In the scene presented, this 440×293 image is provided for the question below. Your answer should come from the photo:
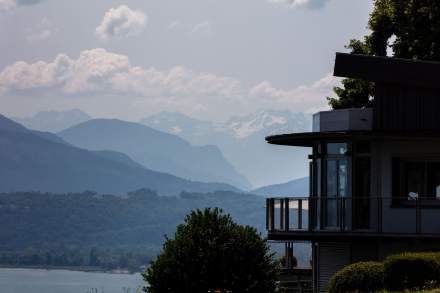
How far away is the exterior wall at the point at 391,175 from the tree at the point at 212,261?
6.63m

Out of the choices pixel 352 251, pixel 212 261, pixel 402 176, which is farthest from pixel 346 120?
pixel 212 261

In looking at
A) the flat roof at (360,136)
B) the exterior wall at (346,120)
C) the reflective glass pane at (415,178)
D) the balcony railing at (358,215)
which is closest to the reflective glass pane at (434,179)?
the reflective glass pane at (415,178)

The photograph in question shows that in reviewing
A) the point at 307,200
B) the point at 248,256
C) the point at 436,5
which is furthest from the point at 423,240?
the point at 436,5

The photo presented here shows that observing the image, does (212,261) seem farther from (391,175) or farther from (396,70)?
(396,70)

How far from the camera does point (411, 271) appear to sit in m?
27.3

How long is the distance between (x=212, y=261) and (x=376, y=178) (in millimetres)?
8691

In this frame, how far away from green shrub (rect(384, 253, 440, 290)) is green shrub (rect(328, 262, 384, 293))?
0.23 meters

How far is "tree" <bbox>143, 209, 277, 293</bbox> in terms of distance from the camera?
3103 cm

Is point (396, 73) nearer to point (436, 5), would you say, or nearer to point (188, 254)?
point (188, 254)

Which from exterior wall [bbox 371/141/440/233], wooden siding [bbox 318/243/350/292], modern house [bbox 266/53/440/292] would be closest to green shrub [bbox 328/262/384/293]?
modern house [bbox 266/53/440/292]

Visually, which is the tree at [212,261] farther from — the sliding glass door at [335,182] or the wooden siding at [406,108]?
the wooden siding at [406,108]

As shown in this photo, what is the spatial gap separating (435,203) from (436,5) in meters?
18.3

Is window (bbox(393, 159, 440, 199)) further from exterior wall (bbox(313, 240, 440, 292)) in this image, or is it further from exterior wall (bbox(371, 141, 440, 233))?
exterior wall (bbox(313, 240, 440, 292))

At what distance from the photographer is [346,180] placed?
38.6 metres
